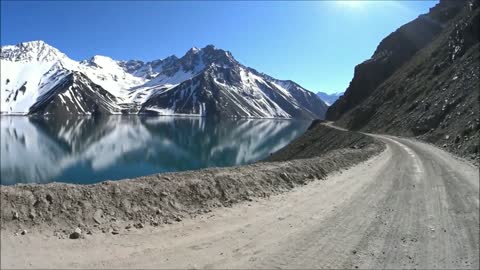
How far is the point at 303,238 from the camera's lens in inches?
478

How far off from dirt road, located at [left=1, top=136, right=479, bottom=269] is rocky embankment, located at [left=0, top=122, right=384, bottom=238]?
0.59 m

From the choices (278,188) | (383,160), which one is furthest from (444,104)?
(278,188)

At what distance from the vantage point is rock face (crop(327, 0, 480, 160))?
46.6 m

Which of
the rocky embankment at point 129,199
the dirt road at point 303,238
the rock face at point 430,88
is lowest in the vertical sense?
the dirt road at point 303,238

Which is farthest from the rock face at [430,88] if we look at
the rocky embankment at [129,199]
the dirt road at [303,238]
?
the rocky embankment at [129,199]

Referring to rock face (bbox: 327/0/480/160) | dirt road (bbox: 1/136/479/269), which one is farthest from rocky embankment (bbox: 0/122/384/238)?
rock face (bbox: 327/0/480/160)

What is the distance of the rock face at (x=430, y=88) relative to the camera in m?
46.6

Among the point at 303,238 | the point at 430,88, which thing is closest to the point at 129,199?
the point at 303,238

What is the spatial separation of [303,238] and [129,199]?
619 centimetres

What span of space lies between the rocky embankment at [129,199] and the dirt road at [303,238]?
0.59m

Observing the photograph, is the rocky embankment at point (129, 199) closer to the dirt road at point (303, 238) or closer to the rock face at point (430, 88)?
the dirt road at point (303, 238)

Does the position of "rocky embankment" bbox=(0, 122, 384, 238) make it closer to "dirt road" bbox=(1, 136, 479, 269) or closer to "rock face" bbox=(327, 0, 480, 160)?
"dirt road" bbox=(1, 136, 479, 269)

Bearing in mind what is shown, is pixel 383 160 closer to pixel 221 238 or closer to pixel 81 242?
pixel 221 238

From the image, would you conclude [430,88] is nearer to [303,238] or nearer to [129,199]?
[303,238]
